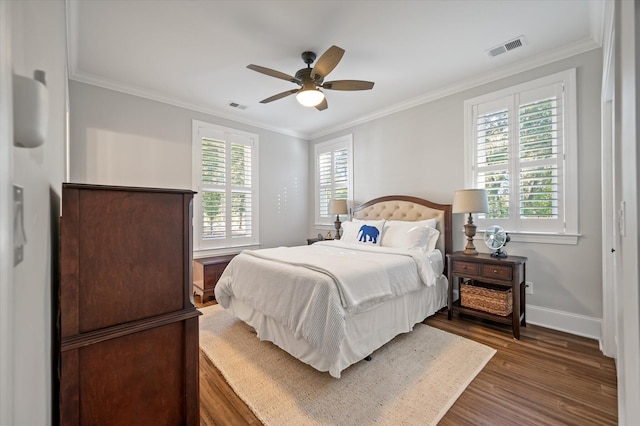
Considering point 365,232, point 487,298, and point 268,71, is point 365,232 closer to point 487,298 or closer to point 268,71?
point 487,298

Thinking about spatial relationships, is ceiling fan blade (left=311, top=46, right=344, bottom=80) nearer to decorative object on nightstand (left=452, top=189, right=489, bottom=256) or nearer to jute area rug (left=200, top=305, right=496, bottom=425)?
decorative object on nightstand (left=452, top=189, right=489, bottom=256)

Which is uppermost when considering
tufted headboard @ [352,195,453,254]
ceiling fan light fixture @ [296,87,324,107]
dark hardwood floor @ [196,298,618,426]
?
ceiling fan light fixture @ [296,87,324,107]

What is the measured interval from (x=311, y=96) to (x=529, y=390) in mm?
2992

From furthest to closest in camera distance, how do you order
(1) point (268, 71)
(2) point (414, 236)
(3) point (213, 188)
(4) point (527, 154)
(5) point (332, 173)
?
1. (5) point (332, 173)
2. (3) point (213, 188)
3. (2) point (414, 236)
4. (4) point (527, 154)
5. (1) point (268, 71)

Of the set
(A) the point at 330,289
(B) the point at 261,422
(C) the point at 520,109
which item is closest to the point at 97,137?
(A) the point at 330,289

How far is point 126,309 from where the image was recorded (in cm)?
109

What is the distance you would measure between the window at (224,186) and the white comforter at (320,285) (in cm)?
154

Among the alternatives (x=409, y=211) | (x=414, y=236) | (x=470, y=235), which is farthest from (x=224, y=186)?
(x=470, y=235)

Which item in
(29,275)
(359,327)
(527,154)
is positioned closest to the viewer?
(29,275)

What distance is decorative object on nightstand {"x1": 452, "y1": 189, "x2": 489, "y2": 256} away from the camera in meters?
2.99

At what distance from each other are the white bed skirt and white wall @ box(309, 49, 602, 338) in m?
1.15

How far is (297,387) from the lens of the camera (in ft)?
6.33

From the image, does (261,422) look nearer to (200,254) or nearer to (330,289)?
(330,289)

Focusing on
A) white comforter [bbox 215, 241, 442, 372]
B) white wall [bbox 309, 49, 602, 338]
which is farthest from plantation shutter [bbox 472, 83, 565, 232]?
white comforter [bbox 215, 241, 442, 372]
